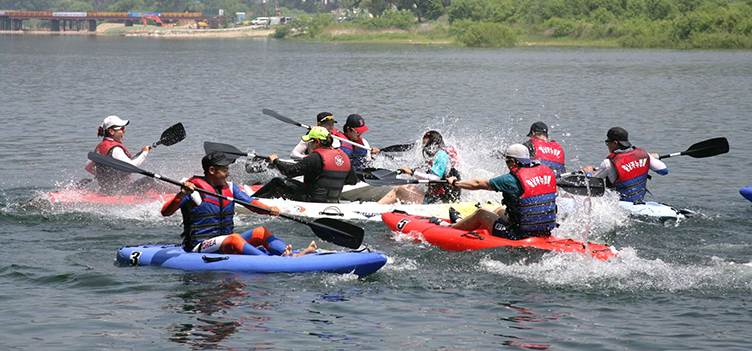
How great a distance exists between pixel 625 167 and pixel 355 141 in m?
4.54

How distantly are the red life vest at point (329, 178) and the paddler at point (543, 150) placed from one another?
2.92 m

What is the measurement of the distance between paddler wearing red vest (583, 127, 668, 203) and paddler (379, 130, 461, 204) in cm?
203

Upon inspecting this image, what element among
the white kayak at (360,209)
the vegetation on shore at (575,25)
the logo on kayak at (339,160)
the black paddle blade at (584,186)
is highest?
the vegetation on shore at (575,25)

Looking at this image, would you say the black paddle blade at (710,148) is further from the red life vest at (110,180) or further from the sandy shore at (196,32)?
the sandy shore at (196,32)

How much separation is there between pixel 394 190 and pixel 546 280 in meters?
4.27

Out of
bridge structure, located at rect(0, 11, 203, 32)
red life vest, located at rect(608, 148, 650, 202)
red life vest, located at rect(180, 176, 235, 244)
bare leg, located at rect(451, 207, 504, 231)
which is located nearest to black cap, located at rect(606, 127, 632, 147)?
red life vest, located at rect(608, 148, 650, 202)

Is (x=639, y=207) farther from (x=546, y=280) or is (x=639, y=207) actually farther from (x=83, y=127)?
(x=83, y=127)

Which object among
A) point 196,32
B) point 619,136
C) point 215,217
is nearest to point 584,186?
point 619,136

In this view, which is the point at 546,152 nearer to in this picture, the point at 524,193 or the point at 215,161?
the point at 524,193

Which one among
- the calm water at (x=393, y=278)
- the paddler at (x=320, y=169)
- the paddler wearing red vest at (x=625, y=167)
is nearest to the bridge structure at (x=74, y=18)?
the calm water at (x=393, y=278)

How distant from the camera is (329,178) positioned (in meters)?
12.5

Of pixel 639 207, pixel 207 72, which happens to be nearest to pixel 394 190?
pixel 639 207

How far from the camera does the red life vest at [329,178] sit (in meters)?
12.2

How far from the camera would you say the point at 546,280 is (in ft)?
31.5
